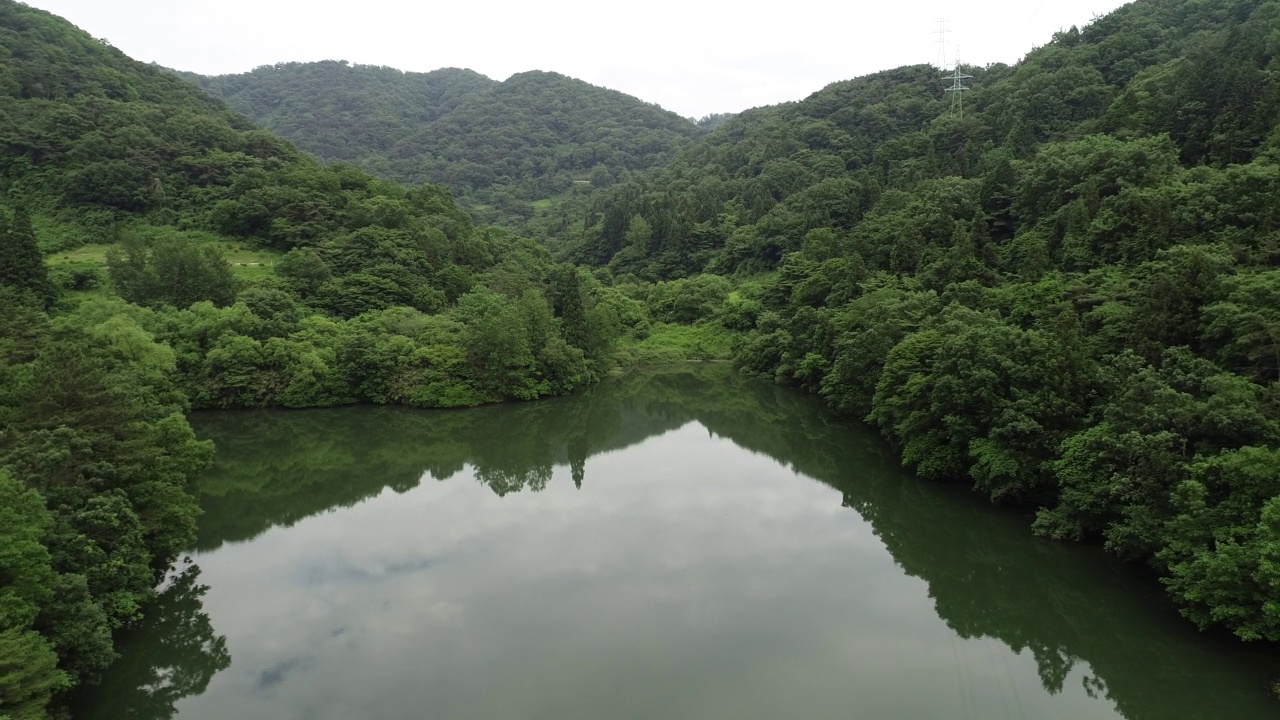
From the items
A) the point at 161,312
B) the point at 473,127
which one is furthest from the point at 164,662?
the point at 473,127

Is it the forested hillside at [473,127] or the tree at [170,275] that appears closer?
the tree at [170,275]

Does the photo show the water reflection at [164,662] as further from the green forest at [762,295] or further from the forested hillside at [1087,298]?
the forested hillside at [1087,298]

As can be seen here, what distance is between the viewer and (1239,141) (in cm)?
3388

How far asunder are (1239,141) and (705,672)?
35500mm

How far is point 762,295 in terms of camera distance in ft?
196

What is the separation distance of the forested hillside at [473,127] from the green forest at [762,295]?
155 ft

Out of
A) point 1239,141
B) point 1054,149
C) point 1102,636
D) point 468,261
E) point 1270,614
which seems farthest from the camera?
point 468,261

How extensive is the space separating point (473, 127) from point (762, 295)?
115233 millimetres

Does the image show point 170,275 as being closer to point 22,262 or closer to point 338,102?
point 22,262

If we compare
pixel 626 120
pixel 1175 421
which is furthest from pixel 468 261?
pixel 626 120

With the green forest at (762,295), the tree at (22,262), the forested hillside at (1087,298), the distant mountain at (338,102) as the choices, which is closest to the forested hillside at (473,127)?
the distant mountain at (338,102)

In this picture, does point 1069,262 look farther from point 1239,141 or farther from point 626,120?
point 626,120

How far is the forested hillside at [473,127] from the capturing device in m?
138

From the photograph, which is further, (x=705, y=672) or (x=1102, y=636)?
(x=1102, y=636)
